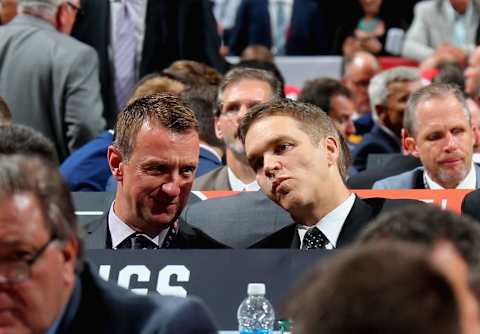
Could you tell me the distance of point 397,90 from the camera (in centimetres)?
848

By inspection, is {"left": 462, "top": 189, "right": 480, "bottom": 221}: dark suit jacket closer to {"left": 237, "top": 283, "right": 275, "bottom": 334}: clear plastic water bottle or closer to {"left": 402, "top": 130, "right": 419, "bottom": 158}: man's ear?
{"left": 237, "top": 283, "right": 275, "bottom": 334}: clear plastic water bottle

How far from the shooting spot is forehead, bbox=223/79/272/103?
22.4 ft

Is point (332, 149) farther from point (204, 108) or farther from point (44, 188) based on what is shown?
point (44, 188)

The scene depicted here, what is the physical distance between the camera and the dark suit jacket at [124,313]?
2867 millimetres

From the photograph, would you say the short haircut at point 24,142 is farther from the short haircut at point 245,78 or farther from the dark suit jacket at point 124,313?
the short haircut at point 245,78

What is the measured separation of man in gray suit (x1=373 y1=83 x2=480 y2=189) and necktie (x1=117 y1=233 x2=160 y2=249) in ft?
5.14

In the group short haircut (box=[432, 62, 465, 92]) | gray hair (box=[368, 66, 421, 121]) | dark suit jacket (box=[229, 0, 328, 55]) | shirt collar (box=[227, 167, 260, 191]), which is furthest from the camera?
dark suit jacket (box=[229, 0, 328, 55])

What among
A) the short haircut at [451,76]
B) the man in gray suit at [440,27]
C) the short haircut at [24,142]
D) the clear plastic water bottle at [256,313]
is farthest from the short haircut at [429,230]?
the man in gray suit at [440,27]

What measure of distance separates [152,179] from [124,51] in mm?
4161

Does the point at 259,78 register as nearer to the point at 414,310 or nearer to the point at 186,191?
the point at 186,191

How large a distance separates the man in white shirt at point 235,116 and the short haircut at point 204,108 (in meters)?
0.18

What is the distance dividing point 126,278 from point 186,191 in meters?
0.52

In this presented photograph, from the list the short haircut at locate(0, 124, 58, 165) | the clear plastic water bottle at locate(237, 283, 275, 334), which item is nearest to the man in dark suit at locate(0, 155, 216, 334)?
the short haircut at locate(0, 124, 58, 165)

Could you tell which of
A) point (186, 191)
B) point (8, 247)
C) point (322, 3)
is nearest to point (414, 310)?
point (8, 247)
